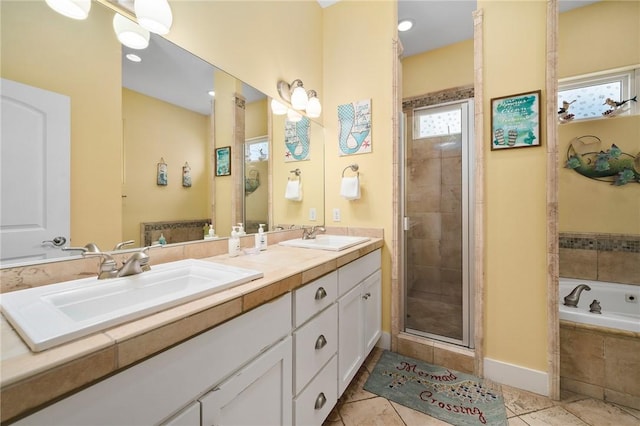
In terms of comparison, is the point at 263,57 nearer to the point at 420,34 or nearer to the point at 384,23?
the point at 384,23

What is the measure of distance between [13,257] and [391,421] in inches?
68.7

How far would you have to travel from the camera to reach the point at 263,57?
5.92 ft

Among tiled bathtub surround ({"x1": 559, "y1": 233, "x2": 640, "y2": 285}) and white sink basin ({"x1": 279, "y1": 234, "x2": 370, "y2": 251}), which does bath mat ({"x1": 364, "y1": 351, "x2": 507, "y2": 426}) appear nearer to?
white sink basin ({"x1": 279, "y1": 234, "x2": 370, "y2": 251})

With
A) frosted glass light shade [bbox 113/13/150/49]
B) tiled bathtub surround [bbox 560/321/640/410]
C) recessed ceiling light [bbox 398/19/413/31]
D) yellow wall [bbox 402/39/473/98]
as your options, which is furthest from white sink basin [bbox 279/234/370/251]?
recessed ceiling light [bbox 398/19/413/31]

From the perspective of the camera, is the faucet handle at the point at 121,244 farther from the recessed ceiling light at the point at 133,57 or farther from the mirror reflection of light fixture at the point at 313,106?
the mirror reflection of light fixture at the point at 313,106

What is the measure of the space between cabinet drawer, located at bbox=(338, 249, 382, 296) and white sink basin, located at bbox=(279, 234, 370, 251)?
12 cm

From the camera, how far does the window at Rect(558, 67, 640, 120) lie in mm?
2158

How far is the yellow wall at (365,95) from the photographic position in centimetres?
208

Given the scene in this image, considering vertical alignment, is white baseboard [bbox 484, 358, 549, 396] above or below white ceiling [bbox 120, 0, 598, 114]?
below

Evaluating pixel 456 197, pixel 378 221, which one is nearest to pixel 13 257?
pixel 378 221

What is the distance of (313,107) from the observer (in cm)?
216

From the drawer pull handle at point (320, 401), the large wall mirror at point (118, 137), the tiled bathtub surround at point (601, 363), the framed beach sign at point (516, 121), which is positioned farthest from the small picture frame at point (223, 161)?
the tiled bathtub surround at point (601, 363)

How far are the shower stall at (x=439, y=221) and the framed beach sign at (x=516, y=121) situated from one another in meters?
0.20

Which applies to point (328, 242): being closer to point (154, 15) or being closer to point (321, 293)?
point (321, 293)
